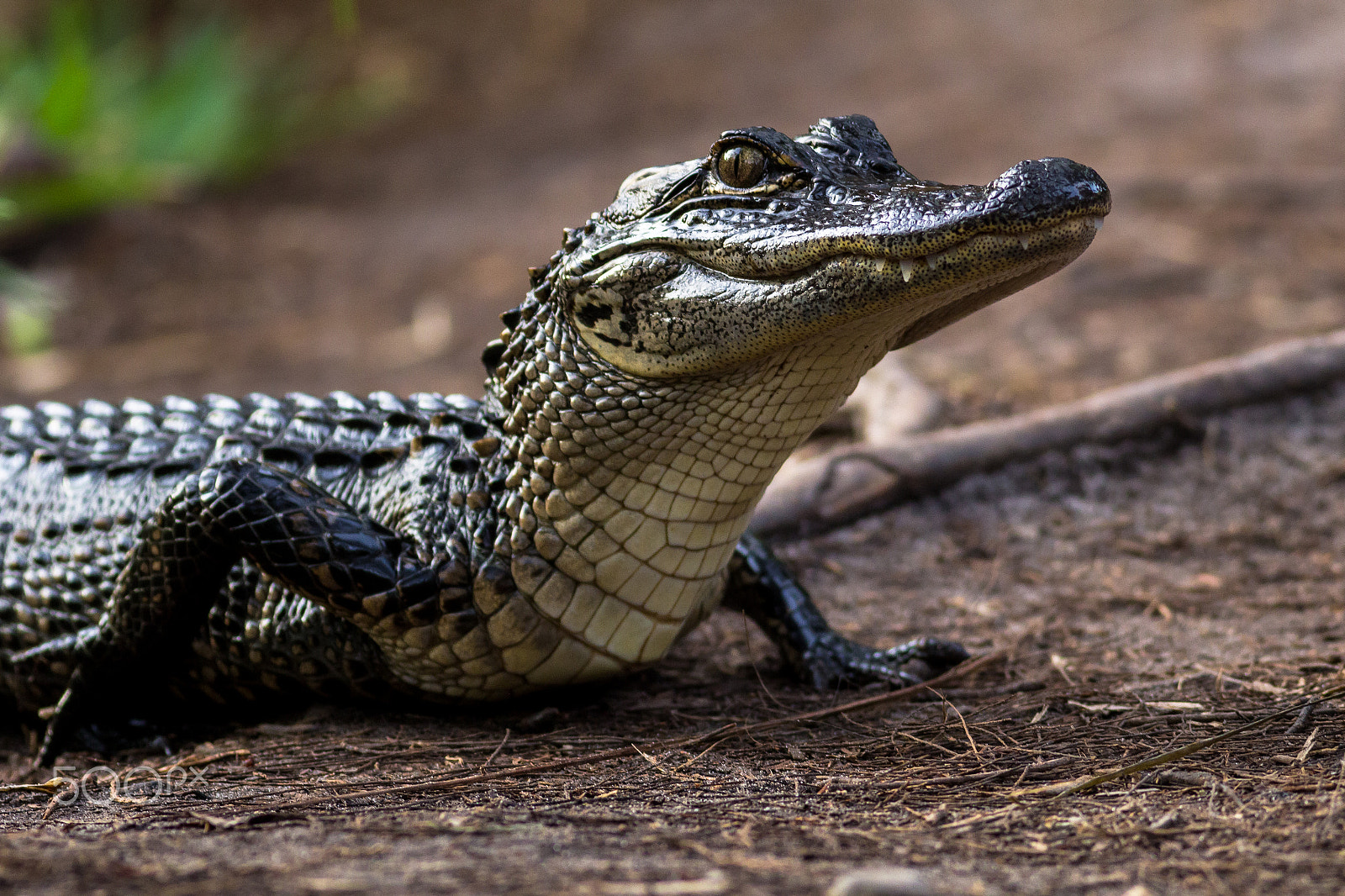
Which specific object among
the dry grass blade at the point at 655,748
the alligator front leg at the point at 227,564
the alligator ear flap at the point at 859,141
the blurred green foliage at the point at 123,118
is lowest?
the dry grass blade at the point at 655,748

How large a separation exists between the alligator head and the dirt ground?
21.0 inches

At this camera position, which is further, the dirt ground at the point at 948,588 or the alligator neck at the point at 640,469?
the alligator neck at the point at 640,469

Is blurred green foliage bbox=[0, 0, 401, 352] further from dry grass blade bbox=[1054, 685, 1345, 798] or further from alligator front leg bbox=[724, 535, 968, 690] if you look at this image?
dry grass blade bbox=[1054, 685, 1345, 798]

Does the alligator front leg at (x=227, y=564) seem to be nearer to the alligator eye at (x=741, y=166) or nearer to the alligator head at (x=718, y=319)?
the alligator head at (x=718, y=319)

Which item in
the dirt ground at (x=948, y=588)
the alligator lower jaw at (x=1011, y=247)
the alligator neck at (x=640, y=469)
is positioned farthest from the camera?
the alligator neck at (x=640, y=469)

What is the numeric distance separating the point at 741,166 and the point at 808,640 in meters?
1.32

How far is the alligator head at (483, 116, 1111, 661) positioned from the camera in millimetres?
2264

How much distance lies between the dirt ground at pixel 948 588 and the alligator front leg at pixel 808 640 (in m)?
0.09

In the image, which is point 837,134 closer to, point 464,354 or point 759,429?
point 759,429

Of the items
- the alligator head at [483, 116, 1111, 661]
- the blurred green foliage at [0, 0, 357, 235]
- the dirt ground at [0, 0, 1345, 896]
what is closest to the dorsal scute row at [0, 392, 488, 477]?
the alligator head at [483, 116, 1111, 661]

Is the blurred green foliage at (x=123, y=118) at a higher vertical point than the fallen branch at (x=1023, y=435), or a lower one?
higher

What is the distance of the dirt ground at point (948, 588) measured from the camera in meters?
1.97

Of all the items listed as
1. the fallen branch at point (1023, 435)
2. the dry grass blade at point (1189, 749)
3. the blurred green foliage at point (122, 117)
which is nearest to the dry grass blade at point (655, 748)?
the dry grass blade at point (1189, 749)

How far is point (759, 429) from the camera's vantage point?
2.59 meters
